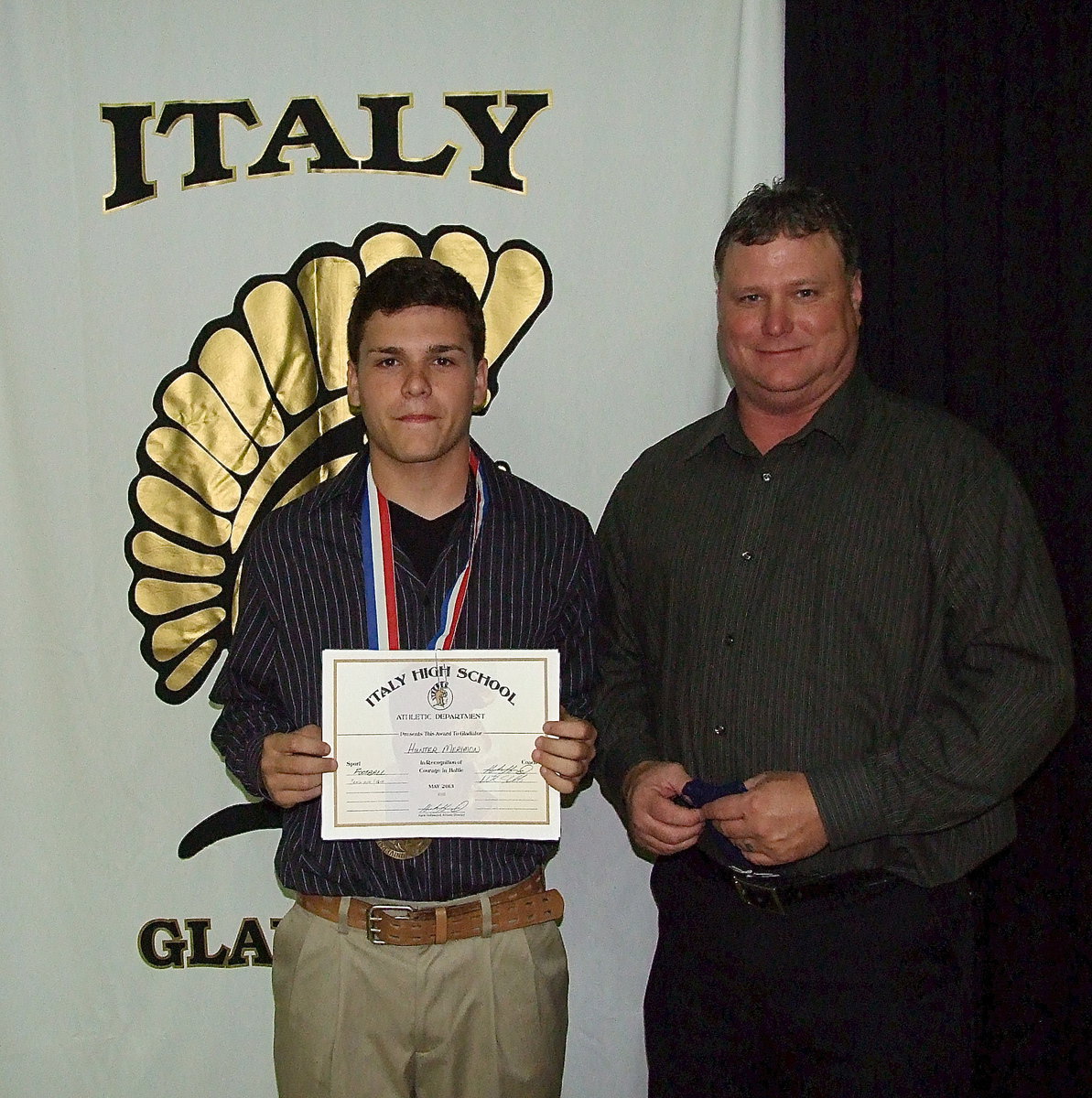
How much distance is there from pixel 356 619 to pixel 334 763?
248mm

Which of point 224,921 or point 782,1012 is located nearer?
point 782,1012

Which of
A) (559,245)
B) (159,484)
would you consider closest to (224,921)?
(159,484)

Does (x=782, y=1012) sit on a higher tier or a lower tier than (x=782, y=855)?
lower

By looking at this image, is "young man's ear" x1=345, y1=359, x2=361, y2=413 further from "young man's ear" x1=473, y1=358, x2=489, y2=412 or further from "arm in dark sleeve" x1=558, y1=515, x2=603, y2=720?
"arm in dark sleeve" x1=558, y1=515, x2=603, y2=720

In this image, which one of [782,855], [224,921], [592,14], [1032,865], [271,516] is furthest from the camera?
[224,921]

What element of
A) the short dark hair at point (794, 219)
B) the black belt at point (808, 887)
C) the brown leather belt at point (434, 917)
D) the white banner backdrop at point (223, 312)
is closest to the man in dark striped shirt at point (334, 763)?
the brown leather belt at point (434, 917)

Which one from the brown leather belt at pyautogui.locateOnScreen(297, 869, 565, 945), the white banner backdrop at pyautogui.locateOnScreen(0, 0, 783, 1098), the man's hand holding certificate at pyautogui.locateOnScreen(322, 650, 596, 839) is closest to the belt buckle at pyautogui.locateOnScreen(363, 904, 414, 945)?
the brown leather belt at pyautogui.locateOnScreen(297, 869, 565, 945)

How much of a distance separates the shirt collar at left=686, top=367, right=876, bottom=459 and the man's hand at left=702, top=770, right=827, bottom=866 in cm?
57

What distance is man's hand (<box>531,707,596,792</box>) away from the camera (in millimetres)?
1712

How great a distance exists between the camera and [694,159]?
7.93ft

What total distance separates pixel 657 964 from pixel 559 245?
5.05ft

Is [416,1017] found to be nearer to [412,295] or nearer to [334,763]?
[334,763]

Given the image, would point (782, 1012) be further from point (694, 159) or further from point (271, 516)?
point (694, 159)

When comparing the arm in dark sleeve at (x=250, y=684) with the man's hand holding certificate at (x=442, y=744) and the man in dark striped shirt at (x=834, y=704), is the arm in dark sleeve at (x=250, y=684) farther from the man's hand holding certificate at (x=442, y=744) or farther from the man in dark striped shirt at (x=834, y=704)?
the man in dark striped shirt at (x=834, y=704)
